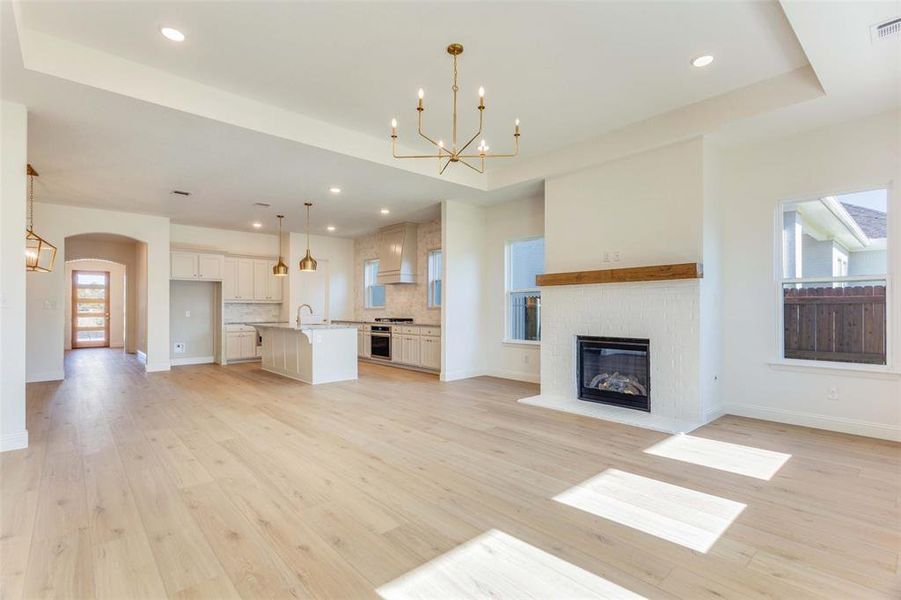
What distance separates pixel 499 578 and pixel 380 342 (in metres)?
7.35

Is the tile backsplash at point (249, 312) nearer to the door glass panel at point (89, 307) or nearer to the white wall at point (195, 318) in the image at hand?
the white wall at point (195, 318)

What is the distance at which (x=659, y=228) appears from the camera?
4680 millimetres

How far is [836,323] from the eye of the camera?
4176 mm

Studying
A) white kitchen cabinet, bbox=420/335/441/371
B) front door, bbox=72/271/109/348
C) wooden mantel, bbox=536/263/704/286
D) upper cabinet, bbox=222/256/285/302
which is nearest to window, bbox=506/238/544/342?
wooden mantel, bbox=536/263/704/286

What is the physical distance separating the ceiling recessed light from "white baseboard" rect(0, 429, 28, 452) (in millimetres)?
3424

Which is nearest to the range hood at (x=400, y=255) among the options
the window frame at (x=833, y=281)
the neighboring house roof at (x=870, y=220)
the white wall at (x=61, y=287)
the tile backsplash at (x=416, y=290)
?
the tile backsplash at (x=416, y=290)

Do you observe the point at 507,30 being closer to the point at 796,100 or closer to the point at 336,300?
the point at 796,100

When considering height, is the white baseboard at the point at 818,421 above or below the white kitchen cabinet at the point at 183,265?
below

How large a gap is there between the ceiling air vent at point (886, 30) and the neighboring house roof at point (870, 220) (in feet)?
5.73

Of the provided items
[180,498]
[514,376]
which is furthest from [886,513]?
[514,376]

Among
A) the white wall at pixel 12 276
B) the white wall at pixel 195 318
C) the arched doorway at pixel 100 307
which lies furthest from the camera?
the arched doorway at pixel 100 307

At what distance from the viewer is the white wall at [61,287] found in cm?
687

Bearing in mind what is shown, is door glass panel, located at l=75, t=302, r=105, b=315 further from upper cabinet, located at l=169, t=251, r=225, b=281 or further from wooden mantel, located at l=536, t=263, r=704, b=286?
wooden mantel, located at l=536, t=263, r=704, b=286

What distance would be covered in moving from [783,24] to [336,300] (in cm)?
927
